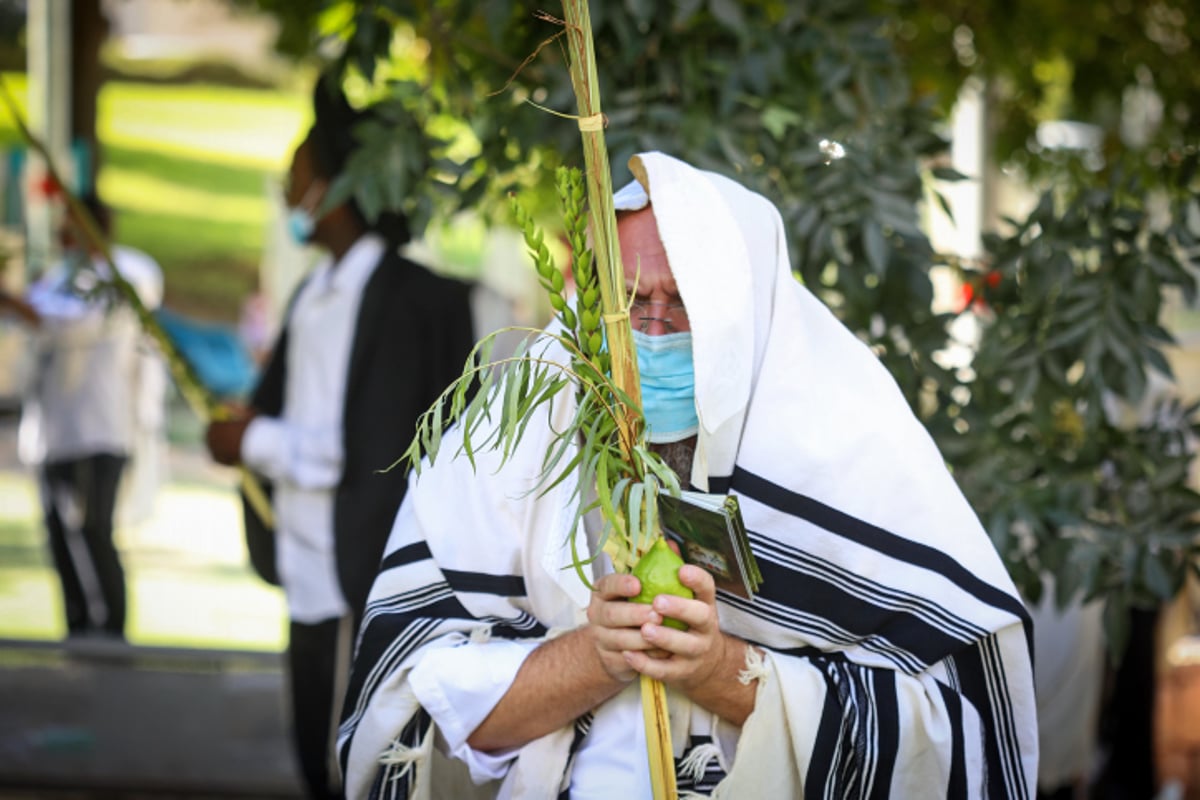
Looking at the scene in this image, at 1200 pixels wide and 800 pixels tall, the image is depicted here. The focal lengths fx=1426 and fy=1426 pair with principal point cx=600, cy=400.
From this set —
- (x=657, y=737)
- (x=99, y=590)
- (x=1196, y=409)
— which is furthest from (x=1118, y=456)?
(x=99, y=590)

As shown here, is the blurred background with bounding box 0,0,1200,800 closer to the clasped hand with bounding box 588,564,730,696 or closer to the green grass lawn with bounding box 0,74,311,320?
the green grass lawn with bounding box 0,74,311,320

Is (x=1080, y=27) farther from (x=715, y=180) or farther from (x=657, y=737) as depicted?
(x=657, y=737)

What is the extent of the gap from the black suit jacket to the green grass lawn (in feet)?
8.99

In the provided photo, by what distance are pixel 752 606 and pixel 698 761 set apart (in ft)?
0.86

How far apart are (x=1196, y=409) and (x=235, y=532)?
4.90 meters

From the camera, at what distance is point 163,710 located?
6297mm

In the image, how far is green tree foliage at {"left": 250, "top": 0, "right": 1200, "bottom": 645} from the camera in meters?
3.17

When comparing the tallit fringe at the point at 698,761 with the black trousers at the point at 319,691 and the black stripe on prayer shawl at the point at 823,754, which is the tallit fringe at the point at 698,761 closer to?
the black stripe on prayer shawl at the point at 823,754

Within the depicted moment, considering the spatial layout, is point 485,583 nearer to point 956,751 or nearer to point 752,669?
point 752,669

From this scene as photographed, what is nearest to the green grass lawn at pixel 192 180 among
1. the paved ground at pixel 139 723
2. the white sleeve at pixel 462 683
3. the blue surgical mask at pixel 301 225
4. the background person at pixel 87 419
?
the background person at pixel 87 419

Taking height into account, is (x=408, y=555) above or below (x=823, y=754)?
above

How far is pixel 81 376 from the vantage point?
6508 mm

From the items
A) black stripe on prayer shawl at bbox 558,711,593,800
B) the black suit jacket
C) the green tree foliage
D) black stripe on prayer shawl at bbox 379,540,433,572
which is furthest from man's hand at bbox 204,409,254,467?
black stripe on prayer shawl at bbox 558,711,593,800

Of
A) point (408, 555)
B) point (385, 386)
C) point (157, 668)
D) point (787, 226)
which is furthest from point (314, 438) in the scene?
point (157, 668)
